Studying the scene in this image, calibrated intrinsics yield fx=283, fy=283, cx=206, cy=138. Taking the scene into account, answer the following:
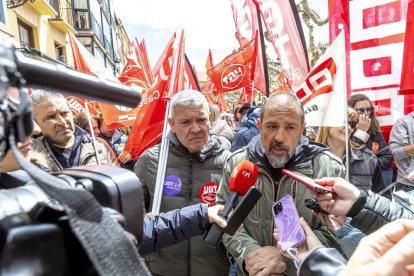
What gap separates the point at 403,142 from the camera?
324 centimetres

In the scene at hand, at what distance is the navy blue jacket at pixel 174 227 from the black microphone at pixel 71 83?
94cm

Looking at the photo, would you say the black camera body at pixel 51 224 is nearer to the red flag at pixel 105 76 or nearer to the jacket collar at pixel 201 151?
the jacket collar at pixel 201 151

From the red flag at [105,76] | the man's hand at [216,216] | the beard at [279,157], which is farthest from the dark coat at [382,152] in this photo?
the red flag at [105,76]

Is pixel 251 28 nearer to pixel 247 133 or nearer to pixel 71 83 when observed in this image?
pixel 247 133

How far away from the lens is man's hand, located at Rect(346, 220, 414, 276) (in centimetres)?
57

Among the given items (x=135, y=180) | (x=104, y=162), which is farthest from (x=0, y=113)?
(x=104, y=162)

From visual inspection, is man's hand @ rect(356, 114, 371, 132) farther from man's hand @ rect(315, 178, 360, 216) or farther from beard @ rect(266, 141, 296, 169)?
man's hand @ rect(315, 178, 360, 216)

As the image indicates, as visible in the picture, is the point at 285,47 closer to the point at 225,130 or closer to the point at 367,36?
the point at 367,36

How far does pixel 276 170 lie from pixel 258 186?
20cm

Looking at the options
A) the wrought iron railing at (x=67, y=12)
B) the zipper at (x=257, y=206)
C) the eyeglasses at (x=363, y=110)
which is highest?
the wrought iron railing at (x=67, y=12)

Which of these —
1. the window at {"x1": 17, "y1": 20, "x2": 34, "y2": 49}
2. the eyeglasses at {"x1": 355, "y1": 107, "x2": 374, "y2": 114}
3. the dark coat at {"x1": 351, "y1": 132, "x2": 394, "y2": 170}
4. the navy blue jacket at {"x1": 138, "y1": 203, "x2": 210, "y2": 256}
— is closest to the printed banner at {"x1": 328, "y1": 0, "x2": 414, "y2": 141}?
the eyeglasses at {"x1": 355, "y1": 107, "x2": 374, "y2": 114}

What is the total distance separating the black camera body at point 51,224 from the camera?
0.39 metres

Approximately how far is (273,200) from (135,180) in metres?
1.34

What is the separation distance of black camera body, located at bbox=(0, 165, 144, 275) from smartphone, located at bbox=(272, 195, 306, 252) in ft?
3.05
